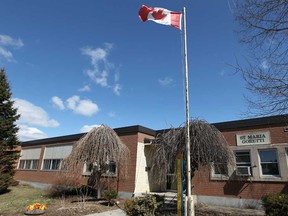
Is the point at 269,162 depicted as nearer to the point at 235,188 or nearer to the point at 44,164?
the point at 235,188

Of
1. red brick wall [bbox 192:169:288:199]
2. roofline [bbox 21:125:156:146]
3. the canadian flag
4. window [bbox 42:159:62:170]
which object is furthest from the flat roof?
the canadian flag

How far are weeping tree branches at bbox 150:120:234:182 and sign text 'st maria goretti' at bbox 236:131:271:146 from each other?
3.83 metres

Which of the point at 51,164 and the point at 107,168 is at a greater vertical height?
the point at 51,164

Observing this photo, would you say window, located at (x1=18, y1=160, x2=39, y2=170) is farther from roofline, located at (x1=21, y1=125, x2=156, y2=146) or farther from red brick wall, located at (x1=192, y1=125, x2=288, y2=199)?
red brick wall, located at (x1=192, y1=125, x2=288, y2=199)

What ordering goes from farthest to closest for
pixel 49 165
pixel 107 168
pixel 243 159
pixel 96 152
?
pixel 49 165
pixel 107 168
pixel 96 152
pixel 243 159

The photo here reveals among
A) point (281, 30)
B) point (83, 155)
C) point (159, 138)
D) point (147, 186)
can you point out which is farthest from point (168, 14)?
point (147, 186)

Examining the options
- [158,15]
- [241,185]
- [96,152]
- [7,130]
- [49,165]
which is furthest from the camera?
[49,165]

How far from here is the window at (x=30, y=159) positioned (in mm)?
25981

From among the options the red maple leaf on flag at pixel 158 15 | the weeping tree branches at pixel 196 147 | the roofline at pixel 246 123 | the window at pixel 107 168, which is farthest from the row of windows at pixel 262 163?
the red maple leaf on flag at pixel 158 15

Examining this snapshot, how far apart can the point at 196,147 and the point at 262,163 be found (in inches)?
228

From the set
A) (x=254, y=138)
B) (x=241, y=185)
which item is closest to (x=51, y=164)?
(x=241, y=185)

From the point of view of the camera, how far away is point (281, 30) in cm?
591

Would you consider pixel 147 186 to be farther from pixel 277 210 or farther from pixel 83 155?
pixel 277 210

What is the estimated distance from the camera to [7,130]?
68.7 feet
